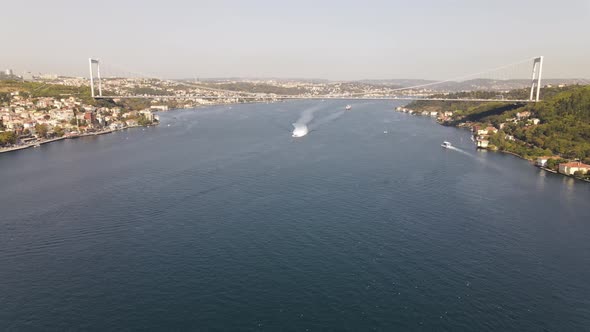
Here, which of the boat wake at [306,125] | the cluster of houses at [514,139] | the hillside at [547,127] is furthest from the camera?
the boat wake at [306,125]

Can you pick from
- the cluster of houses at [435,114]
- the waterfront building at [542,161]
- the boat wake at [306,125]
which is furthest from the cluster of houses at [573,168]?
the cluster of houses at [435,114]

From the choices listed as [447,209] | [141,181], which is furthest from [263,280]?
[141,181]

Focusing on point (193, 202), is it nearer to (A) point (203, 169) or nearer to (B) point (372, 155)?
(A) point (203, 169)

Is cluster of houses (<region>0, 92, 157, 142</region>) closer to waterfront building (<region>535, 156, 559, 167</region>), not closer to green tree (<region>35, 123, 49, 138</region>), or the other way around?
green tree (<region>35, 123, 49, 138</region>)

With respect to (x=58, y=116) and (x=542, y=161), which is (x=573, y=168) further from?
(x=58, y=116)

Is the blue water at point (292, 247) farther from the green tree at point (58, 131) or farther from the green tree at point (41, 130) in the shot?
the green tree at point (58, 131)

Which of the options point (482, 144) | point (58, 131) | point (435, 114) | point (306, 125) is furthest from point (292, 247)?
point (435, 114)
